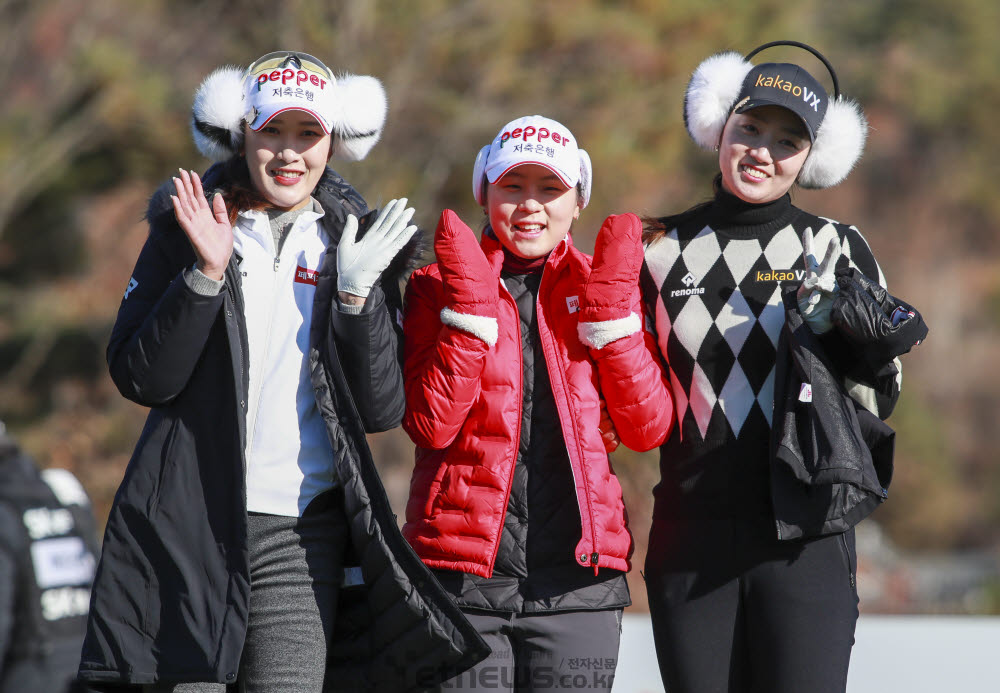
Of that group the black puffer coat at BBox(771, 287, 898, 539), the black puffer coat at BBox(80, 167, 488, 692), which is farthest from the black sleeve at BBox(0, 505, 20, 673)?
the black puffer coat at BBox(771, 287, 898, 539)

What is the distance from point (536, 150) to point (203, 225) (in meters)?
0.79

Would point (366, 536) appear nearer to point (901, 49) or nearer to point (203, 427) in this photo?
point (203, 427)

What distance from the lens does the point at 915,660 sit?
3734mm

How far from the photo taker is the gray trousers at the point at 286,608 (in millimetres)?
2418

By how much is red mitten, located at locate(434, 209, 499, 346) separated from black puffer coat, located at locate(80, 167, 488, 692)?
163 millimetres

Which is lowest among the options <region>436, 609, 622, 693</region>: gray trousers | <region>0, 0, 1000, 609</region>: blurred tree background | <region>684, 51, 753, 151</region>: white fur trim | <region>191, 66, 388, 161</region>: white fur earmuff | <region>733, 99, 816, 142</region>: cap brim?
<region>436, 609, 622, 693</region>: gray trousers

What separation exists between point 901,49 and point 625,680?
20.8 meters

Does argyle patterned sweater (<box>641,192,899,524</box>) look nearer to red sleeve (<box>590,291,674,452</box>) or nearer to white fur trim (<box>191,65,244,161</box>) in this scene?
red sleeve (<box>590,291,674,452</box>)

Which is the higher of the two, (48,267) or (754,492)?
(48,267)

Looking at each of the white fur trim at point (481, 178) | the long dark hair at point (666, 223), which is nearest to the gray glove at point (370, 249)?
the white fur trim at point (481, 178)

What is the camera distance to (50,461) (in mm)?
10961

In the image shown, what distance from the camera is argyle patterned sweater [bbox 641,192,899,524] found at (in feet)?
9.04

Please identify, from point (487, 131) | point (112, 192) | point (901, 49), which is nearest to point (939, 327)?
point (901, 49)

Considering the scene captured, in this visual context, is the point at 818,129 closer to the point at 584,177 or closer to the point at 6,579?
the point at 584,177
